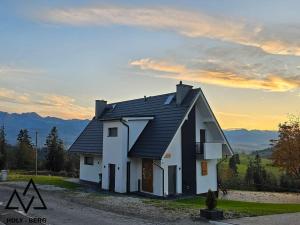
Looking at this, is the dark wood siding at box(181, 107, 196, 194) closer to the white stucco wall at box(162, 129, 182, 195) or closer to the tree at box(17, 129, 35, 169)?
the white stucco wall at box(162, 129, 182, 195)

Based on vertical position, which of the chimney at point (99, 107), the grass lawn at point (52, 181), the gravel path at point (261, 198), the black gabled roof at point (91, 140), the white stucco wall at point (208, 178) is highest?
the chimney at point (99, 107)

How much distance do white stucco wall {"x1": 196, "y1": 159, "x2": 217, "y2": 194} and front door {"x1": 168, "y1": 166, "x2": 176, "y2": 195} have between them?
2.38 metres

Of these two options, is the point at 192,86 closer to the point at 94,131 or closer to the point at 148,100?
the point at 148,100

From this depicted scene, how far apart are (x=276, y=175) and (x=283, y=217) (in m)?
25.5

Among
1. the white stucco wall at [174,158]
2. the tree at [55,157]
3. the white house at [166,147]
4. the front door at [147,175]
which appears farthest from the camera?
the tree at [55,157]

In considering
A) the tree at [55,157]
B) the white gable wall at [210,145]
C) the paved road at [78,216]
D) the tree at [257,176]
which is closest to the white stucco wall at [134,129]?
the white gable wall at [210,145]

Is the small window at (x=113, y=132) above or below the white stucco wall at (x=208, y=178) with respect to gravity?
above

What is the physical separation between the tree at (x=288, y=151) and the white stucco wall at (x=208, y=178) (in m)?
9.79

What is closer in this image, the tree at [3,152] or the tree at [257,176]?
the tree at [257,176]

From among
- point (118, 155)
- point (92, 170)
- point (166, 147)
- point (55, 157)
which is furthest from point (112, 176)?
point (55, 157)

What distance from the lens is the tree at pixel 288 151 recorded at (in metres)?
35.0

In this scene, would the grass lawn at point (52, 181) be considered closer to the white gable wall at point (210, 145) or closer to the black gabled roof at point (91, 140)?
the black gabled roof at point (91, 140)

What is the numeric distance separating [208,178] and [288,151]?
1132 centimetres

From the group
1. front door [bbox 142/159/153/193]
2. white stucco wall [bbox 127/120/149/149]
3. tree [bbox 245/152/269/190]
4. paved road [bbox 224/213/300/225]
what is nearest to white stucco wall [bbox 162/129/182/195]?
front door [bbox 142/159/153/193]
